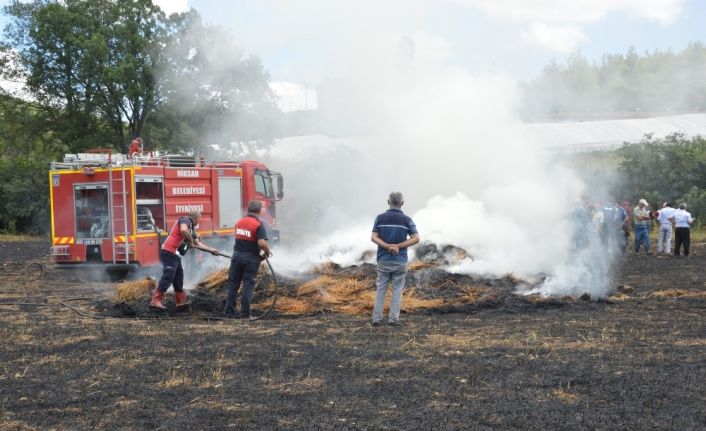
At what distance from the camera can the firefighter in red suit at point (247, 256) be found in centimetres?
1118

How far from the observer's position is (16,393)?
6672mm

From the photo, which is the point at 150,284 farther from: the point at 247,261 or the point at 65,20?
the point at 65,20

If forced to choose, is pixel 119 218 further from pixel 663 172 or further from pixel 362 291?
pixel 663 172

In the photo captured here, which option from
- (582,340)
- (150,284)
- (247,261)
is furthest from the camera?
(150,284)

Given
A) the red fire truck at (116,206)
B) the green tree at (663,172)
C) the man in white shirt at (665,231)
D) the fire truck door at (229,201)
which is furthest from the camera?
the green tree at (663,172)

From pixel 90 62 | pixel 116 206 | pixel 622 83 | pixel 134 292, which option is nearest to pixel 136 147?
pixel 116 206

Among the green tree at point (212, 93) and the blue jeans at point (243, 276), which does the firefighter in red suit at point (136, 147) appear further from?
the blue jeans at point (243, 276)

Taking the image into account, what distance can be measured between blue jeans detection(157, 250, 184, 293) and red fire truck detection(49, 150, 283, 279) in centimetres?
458

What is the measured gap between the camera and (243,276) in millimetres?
11352

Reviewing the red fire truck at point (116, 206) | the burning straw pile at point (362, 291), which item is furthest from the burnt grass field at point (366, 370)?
the red fire truck at point (116, 206)

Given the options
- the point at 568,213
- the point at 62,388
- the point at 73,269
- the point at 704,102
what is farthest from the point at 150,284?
the point at 704,102

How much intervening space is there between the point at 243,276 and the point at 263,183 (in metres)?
9.29

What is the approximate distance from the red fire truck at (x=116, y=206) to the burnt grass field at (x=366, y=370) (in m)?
4.44

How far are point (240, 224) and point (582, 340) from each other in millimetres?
5123
